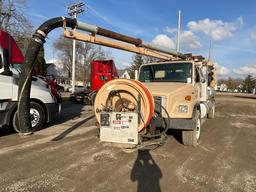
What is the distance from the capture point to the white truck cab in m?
6.20

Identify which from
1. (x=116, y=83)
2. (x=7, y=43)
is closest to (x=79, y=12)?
(x=7, y=43)

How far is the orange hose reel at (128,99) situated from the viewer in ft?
15.6

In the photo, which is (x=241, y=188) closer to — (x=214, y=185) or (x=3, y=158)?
(x=214, y=185)

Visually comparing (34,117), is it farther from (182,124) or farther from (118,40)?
(182,124)

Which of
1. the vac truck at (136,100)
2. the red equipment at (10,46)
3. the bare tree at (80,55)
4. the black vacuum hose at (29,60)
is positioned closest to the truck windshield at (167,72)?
the vac truck at (136,100)

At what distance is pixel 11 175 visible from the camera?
150 inches

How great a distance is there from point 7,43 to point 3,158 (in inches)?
150

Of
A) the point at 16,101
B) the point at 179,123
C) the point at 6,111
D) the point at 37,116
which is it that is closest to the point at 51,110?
the point at 37,116

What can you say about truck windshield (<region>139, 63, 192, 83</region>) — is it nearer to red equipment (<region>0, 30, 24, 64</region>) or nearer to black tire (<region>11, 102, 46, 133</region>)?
black tire (<region>11, 102, 46, 133</region>)

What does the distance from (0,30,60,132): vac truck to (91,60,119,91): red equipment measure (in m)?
9.70

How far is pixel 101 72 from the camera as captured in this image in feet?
57.1

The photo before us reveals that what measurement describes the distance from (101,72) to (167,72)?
11417 millimetres

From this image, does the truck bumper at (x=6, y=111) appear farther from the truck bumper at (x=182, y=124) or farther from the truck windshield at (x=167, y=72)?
the truck bumper at (x=182, y=124)

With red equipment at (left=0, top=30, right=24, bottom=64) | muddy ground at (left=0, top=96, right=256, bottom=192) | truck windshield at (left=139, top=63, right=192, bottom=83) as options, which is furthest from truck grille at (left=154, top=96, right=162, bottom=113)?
red equipment at (left=0, top=30, right=24, bottom=64)
